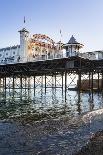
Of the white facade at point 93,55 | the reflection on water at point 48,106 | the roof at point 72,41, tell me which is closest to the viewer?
the reflection on water at point 48,106

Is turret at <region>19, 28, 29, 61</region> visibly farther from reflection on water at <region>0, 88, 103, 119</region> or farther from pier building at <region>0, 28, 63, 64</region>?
reflection on water at <region>0, 88, 103, 119</region>

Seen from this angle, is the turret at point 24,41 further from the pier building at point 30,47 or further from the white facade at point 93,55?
the white facade at point 93,55

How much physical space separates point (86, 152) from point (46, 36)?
72.8 metres

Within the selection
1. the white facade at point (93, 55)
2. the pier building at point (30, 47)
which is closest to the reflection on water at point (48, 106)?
the white facade at point (93, 55)

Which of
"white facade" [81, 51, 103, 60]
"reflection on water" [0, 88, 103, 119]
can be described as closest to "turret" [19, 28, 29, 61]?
"reflection on water" [0, 88, 103, 119]

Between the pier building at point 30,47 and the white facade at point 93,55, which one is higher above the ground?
the pier building at point 30,47

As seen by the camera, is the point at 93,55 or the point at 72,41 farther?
the point at 72,41

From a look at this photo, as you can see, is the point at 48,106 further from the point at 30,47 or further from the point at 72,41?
the point at 30,47

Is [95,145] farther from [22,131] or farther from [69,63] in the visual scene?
[69,63]

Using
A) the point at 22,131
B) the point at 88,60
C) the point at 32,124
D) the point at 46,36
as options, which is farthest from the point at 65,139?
the point at 46,36

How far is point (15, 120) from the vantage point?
24.7 meters

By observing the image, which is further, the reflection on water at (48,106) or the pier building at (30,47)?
the pier building at (30,47)

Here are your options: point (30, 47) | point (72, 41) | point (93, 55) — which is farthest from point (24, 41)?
point (93, 55)

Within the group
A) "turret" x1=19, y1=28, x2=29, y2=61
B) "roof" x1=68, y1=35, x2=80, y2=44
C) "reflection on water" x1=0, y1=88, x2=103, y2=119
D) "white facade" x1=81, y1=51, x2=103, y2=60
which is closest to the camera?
"reflection on water" x1=0, y1=88, x2=103, y2=119
